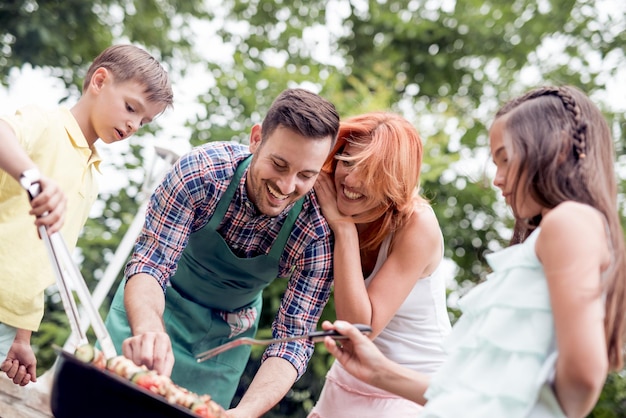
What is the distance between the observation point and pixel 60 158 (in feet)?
6.88

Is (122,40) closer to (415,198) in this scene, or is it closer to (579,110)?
(415,198)

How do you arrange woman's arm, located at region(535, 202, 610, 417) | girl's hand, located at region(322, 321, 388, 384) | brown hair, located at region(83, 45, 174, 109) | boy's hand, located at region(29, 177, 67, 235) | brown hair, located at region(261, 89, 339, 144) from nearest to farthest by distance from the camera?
woman's arm, located at region(535, 202, 610, 417)
boy's hand, located at region(29, 177, 67, 235)
girl's hand, located at region(322, 321, 388, 384)
brown hair, located at region(261, 89, 339, 144)
brown hair, located at region(83, 45, 174, 109)

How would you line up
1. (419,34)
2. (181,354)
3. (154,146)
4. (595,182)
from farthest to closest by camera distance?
(419,34) < (154,146) < (181,354) < (595,182)

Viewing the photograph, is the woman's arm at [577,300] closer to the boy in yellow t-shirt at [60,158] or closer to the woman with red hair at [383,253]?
the woman with red hair at [383,253]

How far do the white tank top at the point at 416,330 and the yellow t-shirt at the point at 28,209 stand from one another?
3.37 ft

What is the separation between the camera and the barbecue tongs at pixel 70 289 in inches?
54.9

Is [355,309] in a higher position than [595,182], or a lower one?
lower

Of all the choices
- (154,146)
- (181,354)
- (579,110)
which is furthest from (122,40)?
(579,110)

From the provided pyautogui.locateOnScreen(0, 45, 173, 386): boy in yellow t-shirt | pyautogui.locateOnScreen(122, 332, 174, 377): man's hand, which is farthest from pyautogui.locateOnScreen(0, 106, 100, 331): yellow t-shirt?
pyautogui.locateOnScreen(122, 332, 174, 377): man's hand

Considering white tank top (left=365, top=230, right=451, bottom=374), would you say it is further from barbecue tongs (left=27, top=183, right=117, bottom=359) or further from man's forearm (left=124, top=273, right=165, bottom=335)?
barbecue tongs (left=27, top=183, right=117, bottom=359)

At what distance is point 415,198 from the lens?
Result: 2328 millimetres

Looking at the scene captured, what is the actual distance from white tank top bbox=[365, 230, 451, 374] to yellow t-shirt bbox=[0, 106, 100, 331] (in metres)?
1.03

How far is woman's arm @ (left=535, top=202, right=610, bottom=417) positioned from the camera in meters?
1.20

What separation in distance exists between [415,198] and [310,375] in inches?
99.5
